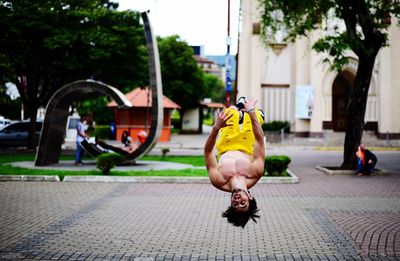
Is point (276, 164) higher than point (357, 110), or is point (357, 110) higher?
point (357, 110)

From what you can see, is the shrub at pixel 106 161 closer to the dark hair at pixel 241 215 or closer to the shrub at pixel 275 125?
the dark hair at pixel 241 215

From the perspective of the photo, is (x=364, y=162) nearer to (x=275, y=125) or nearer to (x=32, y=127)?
(x=32, y=127)

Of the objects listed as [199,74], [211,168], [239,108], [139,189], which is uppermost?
[199,74]

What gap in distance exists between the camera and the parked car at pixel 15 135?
113 ft

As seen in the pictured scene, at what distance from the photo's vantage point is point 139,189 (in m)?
16.2

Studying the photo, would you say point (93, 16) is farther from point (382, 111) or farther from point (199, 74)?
point (199, 74)

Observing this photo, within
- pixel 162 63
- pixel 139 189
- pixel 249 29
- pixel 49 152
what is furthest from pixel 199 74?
pixel 139 189

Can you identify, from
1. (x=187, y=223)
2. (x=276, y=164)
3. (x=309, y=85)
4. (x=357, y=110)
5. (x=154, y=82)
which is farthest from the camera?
(x=309, y=85)

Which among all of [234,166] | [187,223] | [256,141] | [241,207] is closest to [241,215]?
[241,207]

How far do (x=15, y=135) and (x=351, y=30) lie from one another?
23398mm

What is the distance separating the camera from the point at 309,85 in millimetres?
41750

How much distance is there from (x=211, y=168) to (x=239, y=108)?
97cm

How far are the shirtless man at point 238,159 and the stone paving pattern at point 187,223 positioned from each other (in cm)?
138

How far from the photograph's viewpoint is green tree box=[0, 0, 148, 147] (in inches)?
1062
